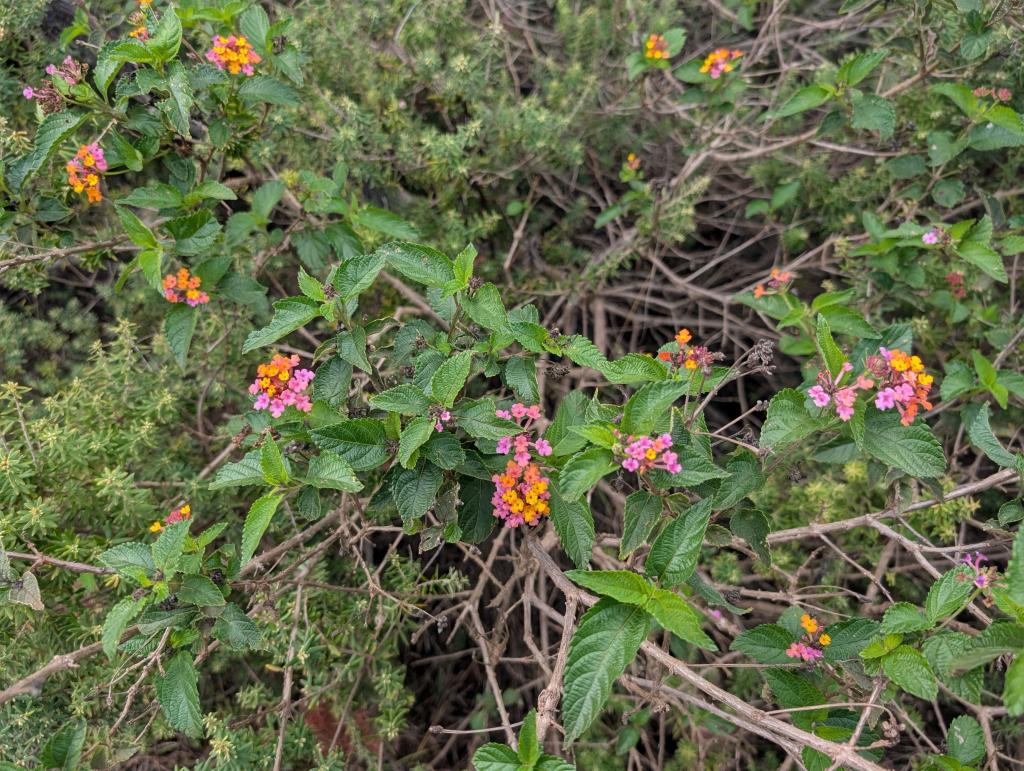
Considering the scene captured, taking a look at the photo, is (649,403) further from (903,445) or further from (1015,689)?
(1015,689)

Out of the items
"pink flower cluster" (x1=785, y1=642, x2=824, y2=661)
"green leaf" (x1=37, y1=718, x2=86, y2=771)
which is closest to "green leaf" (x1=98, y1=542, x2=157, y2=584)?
"green leaf" (x1=37, y1=718, x2=86, y2=771)

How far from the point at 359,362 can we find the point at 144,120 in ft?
3.23

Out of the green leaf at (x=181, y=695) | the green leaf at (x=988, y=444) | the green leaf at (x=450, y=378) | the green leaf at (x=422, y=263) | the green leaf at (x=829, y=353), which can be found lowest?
the green leaf at (x=181, y=695)

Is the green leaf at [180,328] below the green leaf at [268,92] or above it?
below

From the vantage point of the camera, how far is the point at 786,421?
53.9 inches

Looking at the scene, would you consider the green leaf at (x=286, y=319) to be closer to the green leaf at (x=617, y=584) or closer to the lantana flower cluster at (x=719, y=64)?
the green leaf at (x=617, y=584)

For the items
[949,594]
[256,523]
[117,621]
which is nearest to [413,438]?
[256,523]

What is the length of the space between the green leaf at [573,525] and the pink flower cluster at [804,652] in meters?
0.53

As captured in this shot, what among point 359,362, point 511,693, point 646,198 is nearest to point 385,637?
point 511,693

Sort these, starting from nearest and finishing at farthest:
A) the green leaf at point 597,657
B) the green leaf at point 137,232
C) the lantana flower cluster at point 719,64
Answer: the green leaf at point 597,657 → the green leaf at point 137,232 → the lantana flower cluster at point 719,64

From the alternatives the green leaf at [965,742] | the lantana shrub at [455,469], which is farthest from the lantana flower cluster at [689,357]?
the green leaf at [965,742]

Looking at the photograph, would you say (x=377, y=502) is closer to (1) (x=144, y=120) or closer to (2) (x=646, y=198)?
(1) (x=144, y=120)

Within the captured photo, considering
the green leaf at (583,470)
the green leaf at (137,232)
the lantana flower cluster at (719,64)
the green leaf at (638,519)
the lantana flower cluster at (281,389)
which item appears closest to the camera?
the green leaf at (583,470)

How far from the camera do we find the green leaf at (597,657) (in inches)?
45.6
